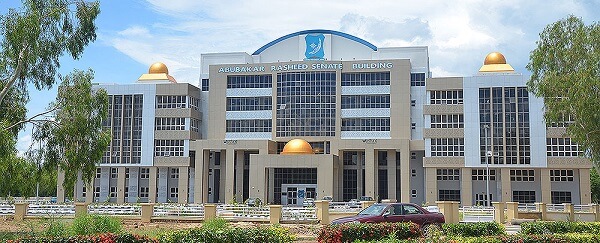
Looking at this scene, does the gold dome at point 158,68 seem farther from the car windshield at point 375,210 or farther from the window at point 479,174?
the car windshield at point 375,210

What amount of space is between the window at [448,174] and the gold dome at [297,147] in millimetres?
14085

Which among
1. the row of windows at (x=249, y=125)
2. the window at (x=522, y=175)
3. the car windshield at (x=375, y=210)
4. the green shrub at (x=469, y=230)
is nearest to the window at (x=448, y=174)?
the window at (x=522, y=175)

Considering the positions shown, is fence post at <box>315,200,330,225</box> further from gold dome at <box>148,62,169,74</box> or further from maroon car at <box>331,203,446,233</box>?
gold dome at <box>148,62,169,74</box>

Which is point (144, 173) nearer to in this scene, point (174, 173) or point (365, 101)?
point (174, 173)

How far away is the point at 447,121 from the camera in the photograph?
6475 centimetres

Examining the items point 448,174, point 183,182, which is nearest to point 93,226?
point 183,182

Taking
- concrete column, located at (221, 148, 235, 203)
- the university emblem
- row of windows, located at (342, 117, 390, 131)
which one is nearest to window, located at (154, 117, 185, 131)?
concrete column, located at (221, 148, 235, 203)

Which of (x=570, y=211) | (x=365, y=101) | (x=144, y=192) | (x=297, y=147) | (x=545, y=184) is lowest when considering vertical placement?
(x=570, y=211)

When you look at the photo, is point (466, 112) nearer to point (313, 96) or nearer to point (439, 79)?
point (439, 79)

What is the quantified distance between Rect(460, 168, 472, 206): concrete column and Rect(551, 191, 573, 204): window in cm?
856

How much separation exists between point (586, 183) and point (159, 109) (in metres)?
46.0

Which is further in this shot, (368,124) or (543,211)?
(368,124)

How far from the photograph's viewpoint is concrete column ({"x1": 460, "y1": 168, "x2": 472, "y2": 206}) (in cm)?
6319

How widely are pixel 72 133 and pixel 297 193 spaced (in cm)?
4200
